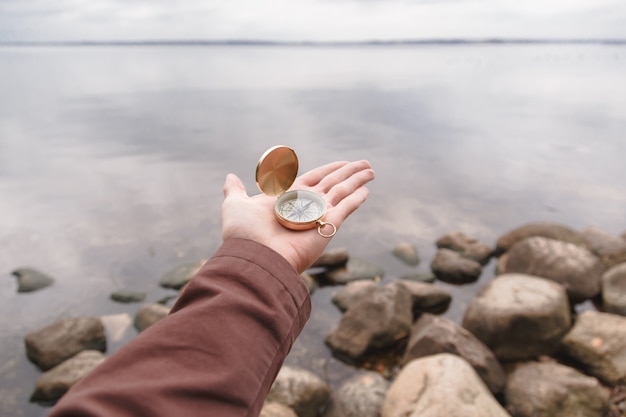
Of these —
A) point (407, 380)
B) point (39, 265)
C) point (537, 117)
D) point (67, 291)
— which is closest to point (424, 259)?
point (407, 380)

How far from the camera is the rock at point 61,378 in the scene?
19.5ft

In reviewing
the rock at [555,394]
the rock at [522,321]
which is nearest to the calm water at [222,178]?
the rock at [522,321]

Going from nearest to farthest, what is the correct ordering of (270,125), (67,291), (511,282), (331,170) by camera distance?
(331,170) < (511,282) < (67,291) < (270,125)

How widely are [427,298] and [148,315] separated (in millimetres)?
5106

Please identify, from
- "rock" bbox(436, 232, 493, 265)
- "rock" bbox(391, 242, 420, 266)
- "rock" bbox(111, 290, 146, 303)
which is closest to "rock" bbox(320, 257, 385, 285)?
"rock" bbox(391, 242, 420, 266)

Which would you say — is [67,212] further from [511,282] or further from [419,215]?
[511,282]

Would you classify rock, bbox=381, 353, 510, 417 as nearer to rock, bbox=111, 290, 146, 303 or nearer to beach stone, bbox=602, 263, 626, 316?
beach stone, bbox=602, 263, 626, 316

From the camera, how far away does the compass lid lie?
11.7ft

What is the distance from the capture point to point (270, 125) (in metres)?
28.9

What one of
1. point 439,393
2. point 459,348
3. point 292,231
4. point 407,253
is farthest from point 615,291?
point 292,231

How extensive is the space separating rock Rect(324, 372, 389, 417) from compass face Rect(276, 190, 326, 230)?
295 cm

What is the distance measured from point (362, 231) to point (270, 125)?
1871cm

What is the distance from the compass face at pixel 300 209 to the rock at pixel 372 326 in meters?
3.68

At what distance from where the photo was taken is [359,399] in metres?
5.24
